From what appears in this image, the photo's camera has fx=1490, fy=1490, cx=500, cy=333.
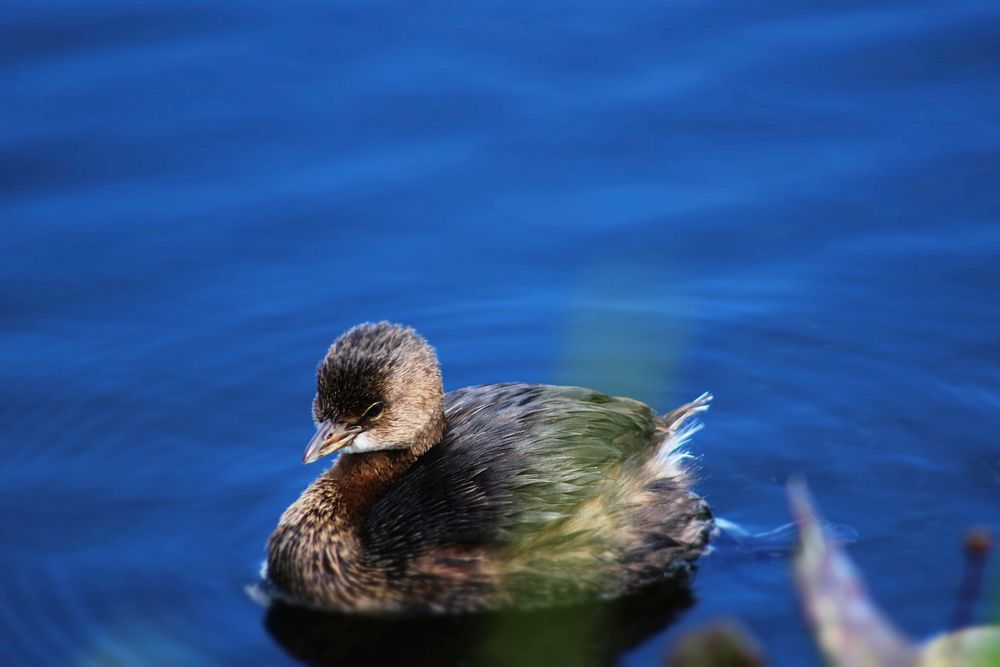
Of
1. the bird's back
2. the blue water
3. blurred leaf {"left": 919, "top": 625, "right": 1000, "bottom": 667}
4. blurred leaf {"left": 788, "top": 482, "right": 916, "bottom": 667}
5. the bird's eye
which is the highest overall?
the blue water

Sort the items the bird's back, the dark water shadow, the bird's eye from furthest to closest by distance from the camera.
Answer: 1. the bird's eye
2. the bird's back
3. the dark water shadow

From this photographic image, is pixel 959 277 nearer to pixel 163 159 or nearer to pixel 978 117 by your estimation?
pixel 978 117

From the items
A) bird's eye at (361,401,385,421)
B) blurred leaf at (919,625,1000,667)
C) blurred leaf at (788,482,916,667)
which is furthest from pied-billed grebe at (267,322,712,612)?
blurred leaf at (788,482,916,667)

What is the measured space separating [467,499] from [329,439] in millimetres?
651

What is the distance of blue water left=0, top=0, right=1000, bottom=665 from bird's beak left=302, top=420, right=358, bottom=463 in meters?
0.57

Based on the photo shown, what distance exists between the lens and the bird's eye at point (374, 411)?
6.07 metres

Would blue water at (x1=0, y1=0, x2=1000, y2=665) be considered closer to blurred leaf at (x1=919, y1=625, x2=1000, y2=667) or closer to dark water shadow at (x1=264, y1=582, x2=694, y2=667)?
dark water shadow at (x1=264, y1=582, x2=694, y2=667)

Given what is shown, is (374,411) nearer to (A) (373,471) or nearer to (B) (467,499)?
(A) (373,471)

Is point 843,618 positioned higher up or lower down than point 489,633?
lower down

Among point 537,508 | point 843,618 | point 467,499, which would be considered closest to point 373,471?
point 467,499

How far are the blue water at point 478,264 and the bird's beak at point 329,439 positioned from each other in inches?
22.4

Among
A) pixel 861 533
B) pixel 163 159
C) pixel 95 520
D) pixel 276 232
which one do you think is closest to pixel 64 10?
pixel 163 159

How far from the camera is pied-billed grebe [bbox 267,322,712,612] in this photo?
19.2ft

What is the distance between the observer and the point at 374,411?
6094 mm
